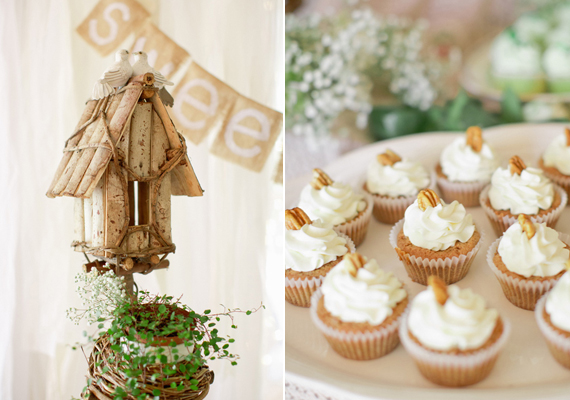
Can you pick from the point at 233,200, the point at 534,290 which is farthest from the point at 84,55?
the point at 534,290

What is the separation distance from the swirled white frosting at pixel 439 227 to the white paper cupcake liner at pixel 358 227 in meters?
0.26

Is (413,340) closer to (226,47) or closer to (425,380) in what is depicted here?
(425,380)

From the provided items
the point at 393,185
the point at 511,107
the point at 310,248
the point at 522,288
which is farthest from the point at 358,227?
the point at 511,107

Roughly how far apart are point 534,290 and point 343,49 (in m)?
1.76

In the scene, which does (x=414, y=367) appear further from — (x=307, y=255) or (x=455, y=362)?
(x=307, y=255)

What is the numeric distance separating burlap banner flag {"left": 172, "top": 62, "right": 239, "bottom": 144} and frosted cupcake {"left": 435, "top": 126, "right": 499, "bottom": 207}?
0.91m

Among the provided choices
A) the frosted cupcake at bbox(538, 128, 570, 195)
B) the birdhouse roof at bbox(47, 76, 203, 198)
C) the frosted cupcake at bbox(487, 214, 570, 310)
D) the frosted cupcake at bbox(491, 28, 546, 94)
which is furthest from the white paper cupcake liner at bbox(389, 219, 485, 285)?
the frosted cupcake at bbox(491, 28, 546, 94)

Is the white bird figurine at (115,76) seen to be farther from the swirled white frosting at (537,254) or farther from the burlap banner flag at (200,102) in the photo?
the swirled white frosting at (537,254)

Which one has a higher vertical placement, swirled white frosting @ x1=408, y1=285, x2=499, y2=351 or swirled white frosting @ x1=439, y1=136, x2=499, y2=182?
swirled white frosting @ x1=439, y1=136, x2=499, y2=182

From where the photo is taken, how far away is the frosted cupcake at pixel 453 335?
1095 mm

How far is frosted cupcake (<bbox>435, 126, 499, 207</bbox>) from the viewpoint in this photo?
1938mm

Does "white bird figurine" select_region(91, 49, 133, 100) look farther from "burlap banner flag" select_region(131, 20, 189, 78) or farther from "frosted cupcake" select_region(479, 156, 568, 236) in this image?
"frosted cupcake" select_region(479, 156, 568, 236)

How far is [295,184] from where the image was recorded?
2.15m

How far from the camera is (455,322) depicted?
1.09 m
